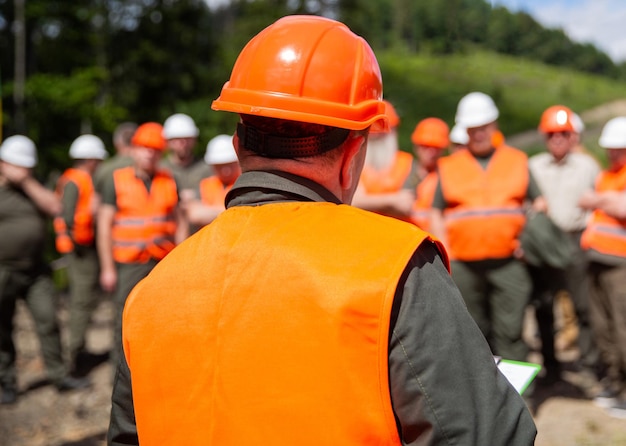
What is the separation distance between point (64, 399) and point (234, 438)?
5.59m

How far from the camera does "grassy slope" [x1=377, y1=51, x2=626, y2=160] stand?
1629 inches

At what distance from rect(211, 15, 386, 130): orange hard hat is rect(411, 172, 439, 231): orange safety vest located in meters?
4.58

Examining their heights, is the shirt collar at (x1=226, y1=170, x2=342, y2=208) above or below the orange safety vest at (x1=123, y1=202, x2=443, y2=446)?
above

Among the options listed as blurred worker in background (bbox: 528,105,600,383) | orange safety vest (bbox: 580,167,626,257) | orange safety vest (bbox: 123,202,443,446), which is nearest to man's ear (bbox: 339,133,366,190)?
orange safety vest (bbox: 123,202,443,446)

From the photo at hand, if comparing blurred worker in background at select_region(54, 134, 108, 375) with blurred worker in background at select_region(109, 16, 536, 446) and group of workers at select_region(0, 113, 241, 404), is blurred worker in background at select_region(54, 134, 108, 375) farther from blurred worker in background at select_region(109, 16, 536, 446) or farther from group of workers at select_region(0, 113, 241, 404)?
blurred worker in background at select_region(109, 16, 536, 446)

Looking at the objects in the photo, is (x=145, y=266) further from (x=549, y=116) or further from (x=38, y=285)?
(x=549, y=116)

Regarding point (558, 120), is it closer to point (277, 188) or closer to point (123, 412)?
point (277, 188)

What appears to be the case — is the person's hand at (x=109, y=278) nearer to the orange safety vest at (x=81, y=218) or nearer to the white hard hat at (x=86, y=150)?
the orange safety vest at (x=81, y=218)

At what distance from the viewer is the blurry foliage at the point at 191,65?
19.8 metres

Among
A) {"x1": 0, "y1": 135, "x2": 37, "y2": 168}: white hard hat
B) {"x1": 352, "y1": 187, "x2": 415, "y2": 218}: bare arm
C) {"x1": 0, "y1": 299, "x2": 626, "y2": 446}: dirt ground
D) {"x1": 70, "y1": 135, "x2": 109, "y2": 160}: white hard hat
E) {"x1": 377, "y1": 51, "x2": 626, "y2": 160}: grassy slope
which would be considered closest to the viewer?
{"x1": 352, "y1": 187, "x2": 415, "y2": 218}: bare arm

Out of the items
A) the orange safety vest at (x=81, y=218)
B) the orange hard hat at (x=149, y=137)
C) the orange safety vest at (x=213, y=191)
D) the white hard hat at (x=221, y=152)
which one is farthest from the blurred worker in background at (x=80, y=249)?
the white hard hat at (x=221, y=152)

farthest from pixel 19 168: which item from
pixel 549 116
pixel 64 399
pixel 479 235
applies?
pixel 549 116

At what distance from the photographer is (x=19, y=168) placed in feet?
20.0

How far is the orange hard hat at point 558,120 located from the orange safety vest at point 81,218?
4.54 meters
